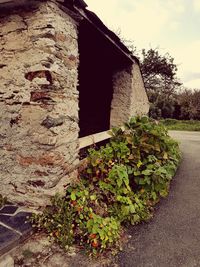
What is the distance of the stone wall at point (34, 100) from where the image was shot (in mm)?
3135

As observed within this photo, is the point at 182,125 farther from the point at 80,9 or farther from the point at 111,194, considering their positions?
the point at 80,9

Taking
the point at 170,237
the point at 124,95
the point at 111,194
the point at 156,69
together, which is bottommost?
the point at 170,237

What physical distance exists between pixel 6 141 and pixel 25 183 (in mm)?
607

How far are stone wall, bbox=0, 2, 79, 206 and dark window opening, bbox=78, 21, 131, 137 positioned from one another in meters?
2.30

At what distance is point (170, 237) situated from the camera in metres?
3.36

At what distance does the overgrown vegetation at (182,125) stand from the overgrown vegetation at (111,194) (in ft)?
42.9

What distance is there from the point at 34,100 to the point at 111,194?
5.70 ft

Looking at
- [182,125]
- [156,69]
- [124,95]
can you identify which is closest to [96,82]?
[124,95]

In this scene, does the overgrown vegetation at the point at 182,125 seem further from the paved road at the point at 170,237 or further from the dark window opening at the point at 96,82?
the paved road at the point at 170,237

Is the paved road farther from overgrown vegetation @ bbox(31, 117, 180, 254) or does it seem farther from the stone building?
the stone building

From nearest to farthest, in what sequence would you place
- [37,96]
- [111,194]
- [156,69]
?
[37,96] < [111,194] < [156,69]

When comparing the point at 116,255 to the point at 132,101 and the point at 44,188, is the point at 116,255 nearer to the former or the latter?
the point at 44,188

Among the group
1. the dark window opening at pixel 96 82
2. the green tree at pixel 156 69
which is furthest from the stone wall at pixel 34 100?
the green tree at pixel 156 69

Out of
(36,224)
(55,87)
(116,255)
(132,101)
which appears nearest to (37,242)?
(36,224)
